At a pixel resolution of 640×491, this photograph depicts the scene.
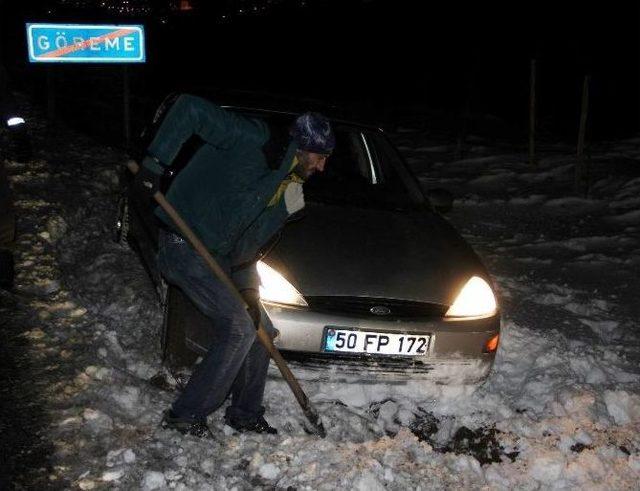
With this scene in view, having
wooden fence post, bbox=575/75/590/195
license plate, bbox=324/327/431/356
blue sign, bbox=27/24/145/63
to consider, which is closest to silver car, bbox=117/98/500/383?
license plate, bbox=324/327/431/356

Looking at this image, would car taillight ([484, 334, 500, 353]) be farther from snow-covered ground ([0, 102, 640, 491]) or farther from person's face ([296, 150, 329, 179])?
person's face ([296, 150, 329, 179])

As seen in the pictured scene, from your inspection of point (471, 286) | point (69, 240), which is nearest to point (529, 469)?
point (471, 286)

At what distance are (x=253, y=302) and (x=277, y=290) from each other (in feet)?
1.29

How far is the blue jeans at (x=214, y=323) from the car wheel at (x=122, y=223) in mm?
2304

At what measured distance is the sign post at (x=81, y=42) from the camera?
22.6 feet

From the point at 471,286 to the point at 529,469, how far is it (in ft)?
3.28

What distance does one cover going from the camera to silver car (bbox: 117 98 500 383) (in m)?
3.30

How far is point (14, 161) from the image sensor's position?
7.13 meters

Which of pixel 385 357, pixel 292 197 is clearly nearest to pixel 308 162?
pixel 292 197

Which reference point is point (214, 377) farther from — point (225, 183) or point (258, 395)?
point (225, 183)

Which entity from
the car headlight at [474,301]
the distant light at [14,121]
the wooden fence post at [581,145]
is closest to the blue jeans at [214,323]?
the car headlight at [474,301]

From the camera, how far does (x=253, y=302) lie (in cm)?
296

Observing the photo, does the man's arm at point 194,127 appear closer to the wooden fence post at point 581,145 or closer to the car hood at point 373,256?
the car hood at point 373,256

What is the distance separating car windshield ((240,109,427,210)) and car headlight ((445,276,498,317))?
0.95m
